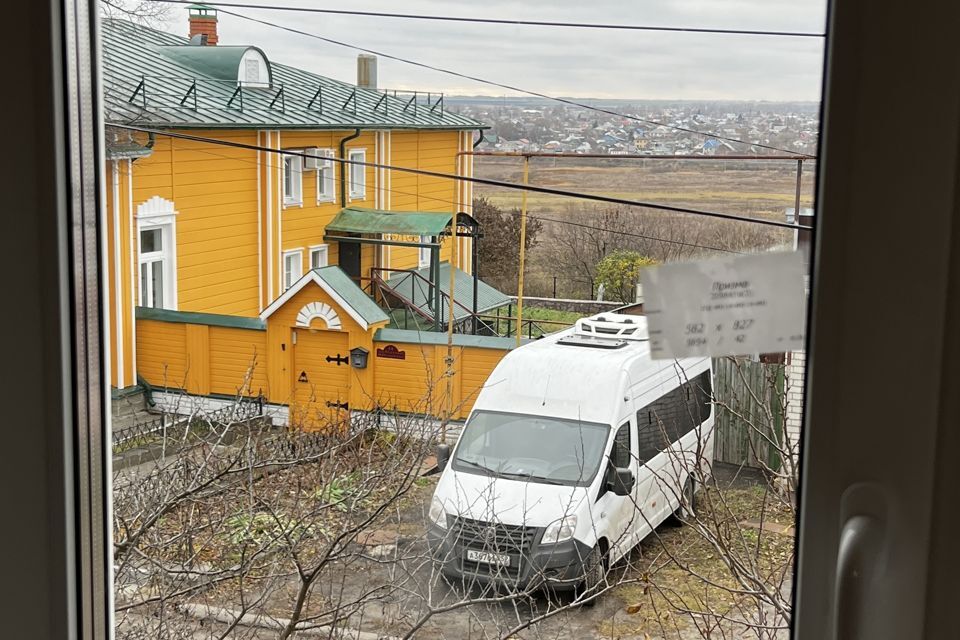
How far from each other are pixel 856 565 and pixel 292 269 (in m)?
0.61

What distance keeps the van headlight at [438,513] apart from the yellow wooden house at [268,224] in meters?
0.11

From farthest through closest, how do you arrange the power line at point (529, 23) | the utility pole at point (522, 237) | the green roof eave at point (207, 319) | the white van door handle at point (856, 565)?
the green roof eave at point (207, 319) < the utility pole at point (522, 237) < the power line at point (529, 23) < the white van door handle at point (856, 565)

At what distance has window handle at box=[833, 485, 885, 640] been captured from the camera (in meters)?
0.64

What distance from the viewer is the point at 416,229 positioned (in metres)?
0.94

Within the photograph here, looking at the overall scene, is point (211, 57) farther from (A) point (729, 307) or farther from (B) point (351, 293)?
(A) point (729, 307)

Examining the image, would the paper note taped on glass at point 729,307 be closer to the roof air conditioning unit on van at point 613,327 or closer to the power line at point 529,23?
the roof air conditioning unit on van at point 613,327

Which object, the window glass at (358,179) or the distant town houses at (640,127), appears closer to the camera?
the distant town houses at (640,127)

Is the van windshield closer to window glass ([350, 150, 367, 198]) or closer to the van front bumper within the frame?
the van front bumper

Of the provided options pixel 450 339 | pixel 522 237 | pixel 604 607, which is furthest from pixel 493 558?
pixel 522 237

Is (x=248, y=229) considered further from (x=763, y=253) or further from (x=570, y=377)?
(x=763, y=253)

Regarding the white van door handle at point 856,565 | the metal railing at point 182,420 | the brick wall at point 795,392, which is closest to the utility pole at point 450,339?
the metal railing at point 182,420

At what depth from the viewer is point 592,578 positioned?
0.94 m

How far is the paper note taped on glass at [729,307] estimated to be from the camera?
28.2 inches

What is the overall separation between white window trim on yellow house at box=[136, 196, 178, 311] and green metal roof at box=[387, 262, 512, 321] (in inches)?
9.3
